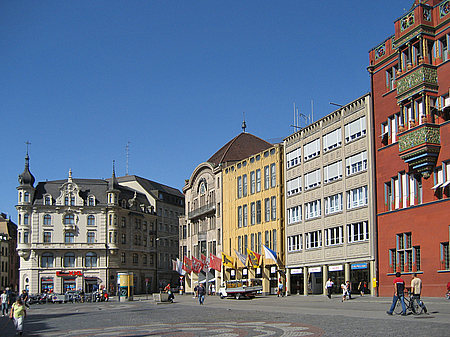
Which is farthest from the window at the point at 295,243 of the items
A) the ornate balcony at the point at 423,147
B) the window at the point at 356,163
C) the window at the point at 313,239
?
the ornate balcony at the point at 423,147

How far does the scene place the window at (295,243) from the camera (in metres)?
64.4

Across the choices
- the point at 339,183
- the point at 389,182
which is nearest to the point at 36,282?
the point at 339,183

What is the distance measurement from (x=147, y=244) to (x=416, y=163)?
79437 millimetres

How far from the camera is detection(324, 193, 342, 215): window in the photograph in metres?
57.3

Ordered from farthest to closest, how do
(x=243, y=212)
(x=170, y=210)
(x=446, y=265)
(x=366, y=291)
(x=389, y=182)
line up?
(x=170, y=210), (x=243, y=212), (x=366, y=291), (x=389, y=182), (x=446, y=265)

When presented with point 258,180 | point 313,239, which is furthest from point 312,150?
point 258,180

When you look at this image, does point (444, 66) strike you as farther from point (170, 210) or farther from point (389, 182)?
point (170, 210)

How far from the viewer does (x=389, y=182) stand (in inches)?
1924

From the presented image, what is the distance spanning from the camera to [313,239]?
61.9 m

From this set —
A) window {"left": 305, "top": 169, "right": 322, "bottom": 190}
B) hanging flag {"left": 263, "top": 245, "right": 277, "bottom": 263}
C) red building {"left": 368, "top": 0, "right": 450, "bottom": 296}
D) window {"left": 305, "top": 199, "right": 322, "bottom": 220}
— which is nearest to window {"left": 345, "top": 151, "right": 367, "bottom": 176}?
red building {"left": 368, "top": 0, "right": 450, "bottom": 296}

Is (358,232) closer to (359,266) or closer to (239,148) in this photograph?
(359,266)

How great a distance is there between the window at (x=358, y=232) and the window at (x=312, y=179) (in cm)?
739

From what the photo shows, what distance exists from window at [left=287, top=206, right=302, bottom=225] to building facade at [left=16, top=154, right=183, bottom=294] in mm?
45730

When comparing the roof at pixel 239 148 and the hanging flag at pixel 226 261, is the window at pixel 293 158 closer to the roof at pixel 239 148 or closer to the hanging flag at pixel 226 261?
the hanging flag at pixel 226 261
